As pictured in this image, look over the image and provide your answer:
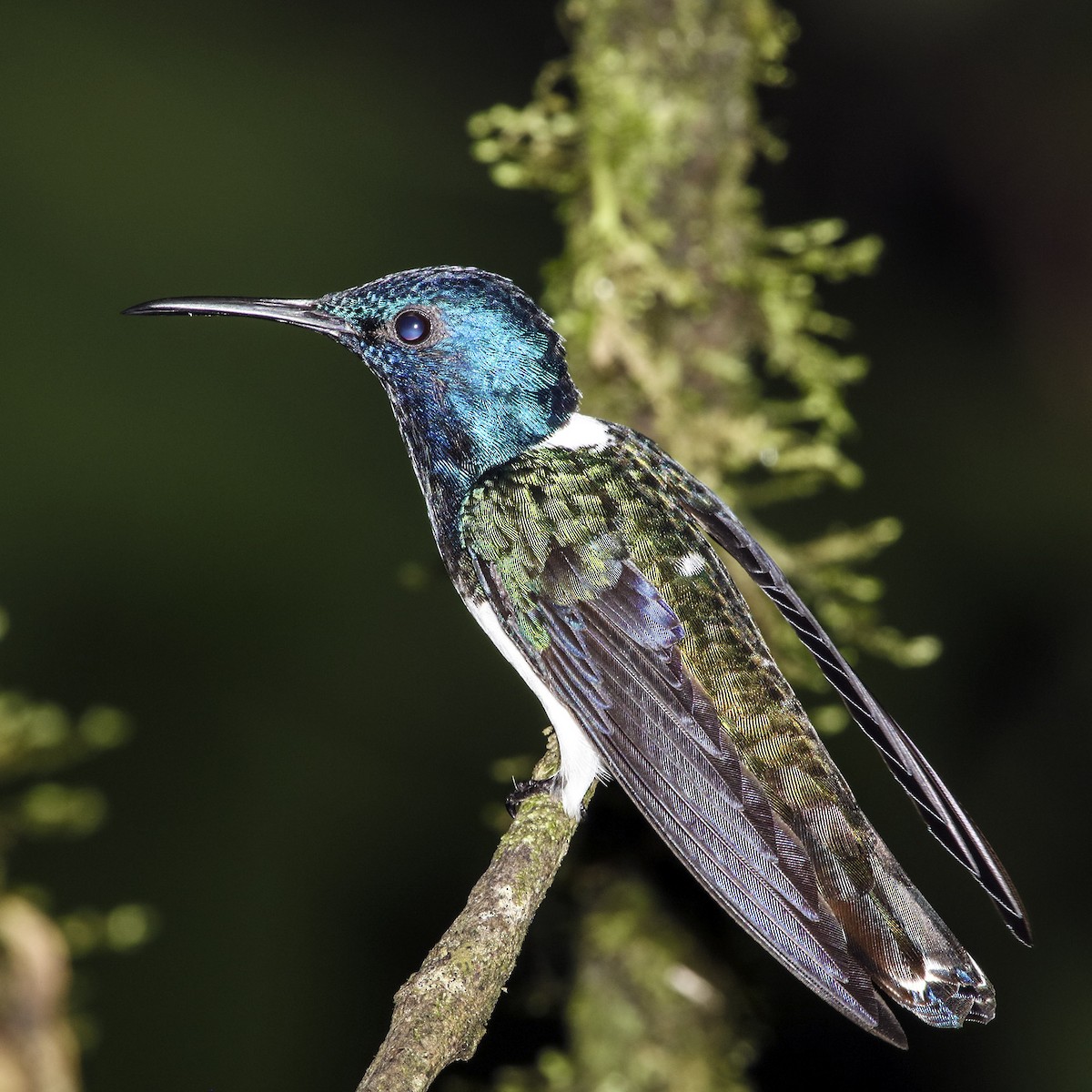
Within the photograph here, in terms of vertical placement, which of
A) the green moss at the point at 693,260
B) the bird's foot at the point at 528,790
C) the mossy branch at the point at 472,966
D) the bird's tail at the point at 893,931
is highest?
the green moss at the point at 693,260

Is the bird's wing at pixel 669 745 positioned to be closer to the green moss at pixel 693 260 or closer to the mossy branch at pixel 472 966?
the mossy branch at pixel 472 966

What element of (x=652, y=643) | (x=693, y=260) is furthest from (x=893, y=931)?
(x=693, y=260)

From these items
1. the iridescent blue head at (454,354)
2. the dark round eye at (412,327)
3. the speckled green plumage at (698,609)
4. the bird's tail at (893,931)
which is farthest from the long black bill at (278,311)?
the bird's tail at (893,931)

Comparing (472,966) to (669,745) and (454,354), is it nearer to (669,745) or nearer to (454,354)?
(669,745)

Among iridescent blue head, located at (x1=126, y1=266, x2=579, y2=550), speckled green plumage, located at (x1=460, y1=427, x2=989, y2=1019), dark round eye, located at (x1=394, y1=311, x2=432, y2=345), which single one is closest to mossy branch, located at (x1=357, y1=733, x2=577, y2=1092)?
speckled green plumage, located at (x1=460, y1=427, x2=989, y2=1019)

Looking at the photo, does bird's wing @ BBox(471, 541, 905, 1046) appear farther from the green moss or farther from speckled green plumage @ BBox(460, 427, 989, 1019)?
Result: the green moss

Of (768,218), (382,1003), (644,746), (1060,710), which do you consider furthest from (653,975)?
(768,218)
